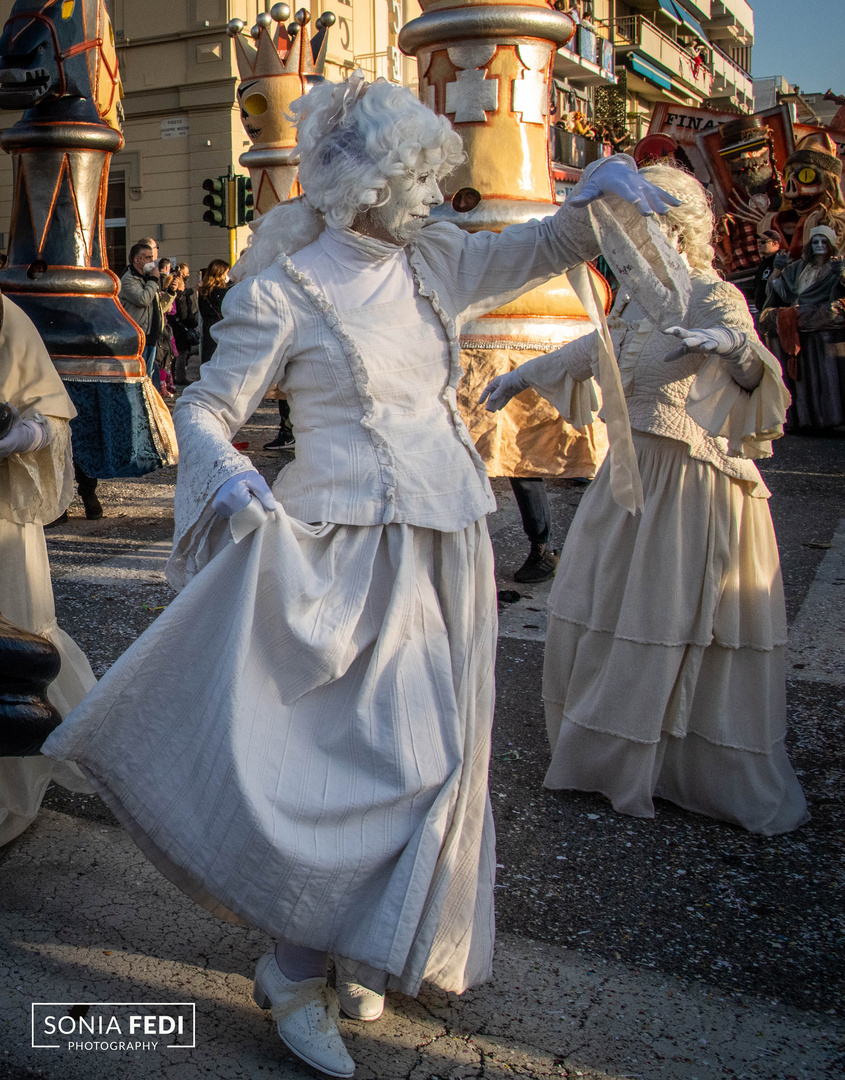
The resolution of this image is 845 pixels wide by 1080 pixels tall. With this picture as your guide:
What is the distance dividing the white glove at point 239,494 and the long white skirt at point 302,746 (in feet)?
0.19

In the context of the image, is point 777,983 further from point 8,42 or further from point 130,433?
point 8,42

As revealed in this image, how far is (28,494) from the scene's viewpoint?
299 cm

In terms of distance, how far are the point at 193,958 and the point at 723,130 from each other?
15216 millimetres

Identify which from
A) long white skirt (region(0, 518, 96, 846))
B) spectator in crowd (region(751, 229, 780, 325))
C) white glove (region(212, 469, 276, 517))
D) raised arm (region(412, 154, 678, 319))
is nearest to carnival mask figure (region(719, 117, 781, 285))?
spectator in crowd (region(751, 229, 780, 325))

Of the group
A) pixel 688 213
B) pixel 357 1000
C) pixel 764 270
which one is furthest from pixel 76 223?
pixel 764 270

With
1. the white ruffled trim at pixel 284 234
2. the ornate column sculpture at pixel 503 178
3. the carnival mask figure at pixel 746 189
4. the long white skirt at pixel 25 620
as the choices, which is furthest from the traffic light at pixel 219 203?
the white ruffled trim at pixel 284 234

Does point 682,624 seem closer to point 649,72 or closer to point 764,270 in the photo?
point 764,270

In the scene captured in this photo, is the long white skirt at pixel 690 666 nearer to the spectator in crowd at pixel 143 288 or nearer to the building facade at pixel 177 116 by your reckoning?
the spectator in crowd at pixel 143 288

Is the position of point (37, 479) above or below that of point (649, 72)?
below

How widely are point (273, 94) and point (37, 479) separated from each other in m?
5.51

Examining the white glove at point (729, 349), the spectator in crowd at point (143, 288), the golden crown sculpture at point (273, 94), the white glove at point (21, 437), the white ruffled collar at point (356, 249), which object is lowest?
the white glove at point (21, 437)

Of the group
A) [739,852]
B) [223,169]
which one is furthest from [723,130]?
[739,852]

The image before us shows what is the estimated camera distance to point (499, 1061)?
2.19m

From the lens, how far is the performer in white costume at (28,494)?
2910 millimetres
